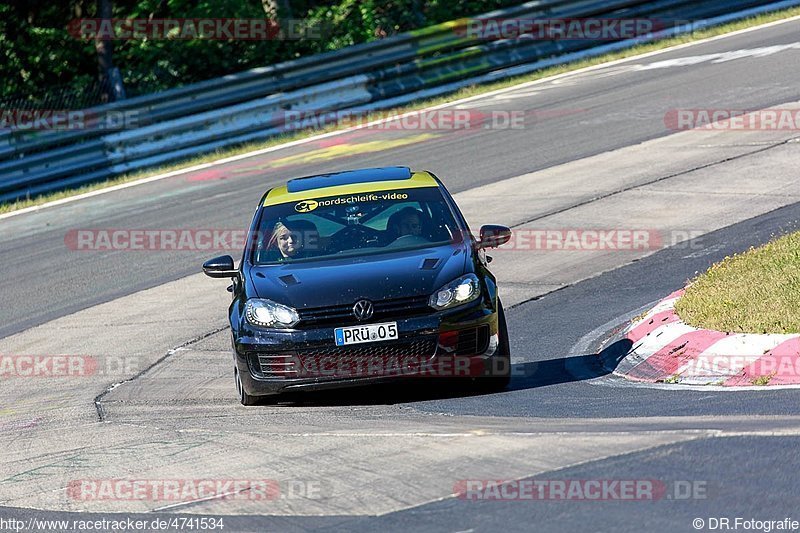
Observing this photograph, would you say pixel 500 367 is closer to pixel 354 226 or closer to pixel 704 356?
pixel 704 356

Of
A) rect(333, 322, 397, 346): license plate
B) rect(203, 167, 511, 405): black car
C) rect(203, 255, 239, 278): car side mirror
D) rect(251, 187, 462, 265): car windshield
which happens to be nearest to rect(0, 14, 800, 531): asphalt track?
rect(203, 167, 511, 405): black car

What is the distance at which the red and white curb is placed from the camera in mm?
7973

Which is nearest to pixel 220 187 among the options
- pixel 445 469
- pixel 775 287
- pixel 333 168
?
pixel 333 168

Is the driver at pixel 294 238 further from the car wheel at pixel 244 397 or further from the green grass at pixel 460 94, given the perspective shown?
the green grass at pixel 460 94

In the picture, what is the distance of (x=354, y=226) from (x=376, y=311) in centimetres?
136

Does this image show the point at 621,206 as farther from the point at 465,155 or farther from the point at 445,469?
the point at 445,469

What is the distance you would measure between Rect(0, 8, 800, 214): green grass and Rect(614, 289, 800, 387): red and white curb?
12.4 m

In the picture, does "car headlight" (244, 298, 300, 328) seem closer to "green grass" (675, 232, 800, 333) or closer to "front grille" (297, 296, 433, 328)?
"front grille" (297, 296, 433, 328)

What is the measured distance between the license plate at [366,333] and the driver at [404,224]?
4.07ft

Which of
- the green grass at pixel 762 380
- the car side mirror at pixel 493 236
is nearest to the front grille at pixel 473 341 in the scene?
the car side mirror at pixel 493 236

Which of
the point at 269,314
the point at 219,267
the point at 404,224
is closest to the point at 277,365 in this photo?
the point at 269,314

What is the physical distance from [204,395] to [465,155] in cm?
965

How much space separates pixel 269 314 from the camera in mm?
8727

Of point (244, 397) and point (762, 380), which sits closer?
point (762, 380)
